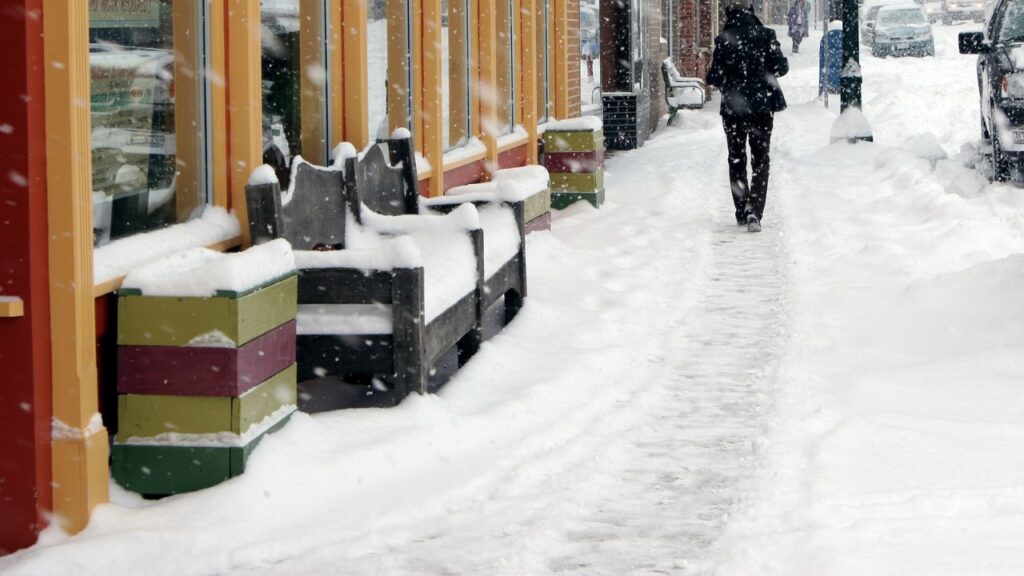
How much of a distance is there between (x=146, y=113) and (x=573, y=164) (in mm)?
7690

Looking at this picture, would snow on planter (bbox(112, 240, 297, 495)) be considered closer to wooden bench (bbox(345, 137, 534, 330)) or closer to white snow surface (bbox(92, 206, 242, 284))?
white snow surface (bbox(92, 206, 242, 284))

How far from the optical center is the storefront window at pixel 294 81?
7.19 meters

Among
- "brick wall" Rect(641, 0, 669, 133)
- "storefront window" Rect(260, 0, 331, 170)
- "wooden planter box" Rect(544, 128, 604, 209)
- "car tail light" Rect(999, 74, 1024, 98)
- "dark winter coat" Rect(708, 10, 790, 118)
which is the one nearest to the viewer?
"storefront window" Rect(260, 0, 331, 170)

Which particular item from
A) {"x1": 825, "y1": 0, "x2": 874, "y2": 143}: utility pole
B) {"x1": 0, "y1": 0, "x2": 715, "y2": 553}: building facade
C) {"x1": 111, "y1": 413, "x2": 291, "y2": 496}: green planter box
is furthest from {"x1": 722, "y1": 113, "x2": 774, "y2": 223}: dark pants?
{"x1": 111, "y1": 413, "x2": 291, "y2": 496}: green planter box

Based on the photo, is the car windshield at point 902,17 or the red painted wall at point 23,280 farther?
the car windshield at point 902,17

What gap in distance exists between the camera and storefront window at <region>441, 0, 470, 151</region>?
424 inches

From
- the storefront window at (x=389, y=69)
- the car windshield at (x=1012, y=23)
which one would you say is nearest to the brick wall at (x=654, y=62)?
the car windshield at (x=1012, y=23)

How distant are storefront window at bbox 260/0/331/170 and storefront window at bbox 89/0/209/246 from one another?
0.89m

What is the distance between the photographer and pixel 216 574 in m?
4.66

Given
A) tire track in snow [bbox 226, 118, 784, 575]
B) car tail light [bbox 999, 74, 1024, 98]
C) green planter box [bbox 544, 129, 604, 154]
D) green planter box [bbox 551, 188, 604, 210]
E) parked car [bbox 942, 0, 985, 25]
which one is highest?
parked car [bbox 942, 0, 985, 25]

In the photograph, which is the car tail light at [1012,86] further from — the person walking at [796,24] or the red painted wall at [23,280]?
the person walking at [796,24]

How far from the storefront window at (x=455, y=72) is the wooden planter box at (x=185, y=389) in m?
5.55

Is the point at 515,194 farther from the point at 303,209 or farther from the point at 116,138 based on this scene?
the point at 116,138

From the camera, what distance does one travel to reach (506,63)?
12.6 metres
